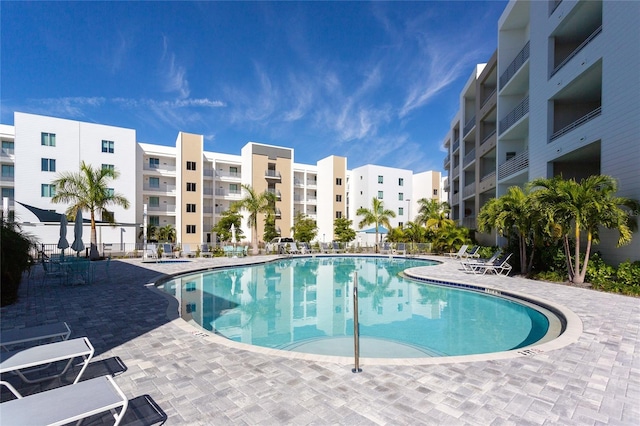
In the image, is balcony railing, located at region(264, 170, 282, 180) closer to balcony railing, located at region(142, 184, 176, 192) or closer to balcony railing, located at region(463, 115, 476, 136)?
balcony railing, located at region(142, 184, 176, 192)

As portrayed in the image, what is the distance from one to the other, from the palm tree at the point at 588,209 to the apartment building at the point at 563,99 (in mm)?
616

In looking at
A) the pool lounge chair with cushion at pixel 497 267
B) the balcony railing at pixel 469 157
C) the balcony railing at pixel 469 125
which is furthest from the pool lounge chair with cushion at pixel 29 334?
the balcony railing at pixel 469 125

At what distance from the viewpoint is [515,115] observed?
58.3ft

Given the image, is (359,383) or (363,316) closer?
(359,383)

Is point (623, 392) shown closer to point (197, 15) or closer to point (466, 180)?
point (197, 15)

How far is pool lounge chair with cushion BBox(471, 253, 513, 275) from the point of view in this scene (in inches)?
519

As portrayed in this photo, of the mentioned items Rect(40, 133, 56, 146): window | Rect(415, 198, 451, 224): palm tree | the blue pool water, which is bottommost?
the blue pool water

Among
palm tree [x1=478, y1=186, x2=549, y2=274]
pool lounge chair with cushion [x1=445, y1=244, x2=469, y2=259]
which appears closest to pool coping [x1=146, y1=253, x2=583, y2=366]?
palm tree [x1=478, y1=186, x2=549, y2=274]

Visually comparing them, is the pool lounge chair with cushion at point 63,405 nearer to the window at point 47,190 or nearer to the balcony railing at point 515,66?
Result: the balcony railing at point 515,66

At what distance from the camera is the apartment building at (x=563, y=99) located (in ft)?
33.0

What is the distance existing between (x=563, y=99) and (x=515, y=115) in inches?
132

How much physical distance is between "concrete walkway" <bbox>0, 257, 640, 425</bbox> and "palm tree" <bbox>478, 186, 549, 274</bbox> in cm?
605

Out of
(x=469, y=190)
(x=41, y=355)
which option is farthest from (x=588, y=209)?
(x=469, y=190)

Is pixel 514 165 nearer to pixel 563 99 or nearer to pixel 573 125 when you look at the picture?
pixel 563 99
